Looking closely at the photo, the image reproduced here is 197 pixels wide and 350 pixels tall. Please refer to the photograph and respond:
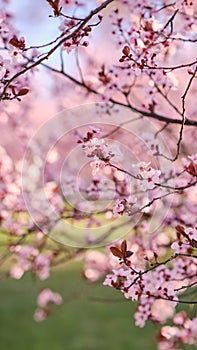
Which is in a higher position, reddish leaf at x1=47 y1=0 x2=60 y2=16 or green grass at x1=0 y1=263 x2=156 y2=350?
green grass at x1=0 y1=263 x2=156 y2=350

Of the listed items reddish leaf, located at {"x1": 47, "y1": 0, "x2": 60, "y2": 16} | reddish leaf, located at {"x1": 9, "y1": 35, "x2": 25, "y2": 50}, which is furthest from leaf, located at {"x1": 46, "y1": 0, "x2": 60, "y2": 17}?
reddish leaf, located at {"x1": 9, "y1": 35, "x2": 25, "y2": 50}

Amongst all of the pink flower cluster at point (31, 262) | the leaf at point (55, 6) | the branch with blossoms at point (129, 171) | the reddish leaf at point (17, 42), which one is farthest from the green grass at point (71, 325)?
the leaf at point (55, 6)

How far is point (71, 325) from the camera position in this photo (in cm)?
849

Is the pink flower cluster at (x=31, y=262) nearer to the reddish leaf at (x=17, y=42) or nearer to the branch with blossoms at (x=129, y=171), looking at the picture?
the branch with blossoms at (x=129, y=171)

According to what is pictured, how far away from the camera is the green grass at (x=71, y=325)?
24.4ft

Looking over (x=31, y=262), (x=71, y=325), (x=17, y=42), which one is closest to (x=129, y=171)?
(x=31, y=262)

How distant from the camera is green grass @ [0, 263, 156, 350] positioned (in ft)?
24.4

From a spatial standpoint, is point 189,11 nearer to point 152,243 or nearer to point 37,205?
point 152,243

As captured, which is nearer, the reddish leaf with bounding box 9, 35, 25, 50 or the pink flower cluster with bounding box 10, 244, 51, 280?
the reddish leaf with bounding box 9, 35, 25, 50

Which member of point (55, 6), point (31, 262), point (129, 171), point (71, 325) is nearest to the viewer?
point (55, 6)

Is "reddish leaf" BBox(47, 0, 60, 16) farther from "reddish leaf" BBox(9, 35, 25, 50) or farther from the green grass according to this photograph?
the green grass

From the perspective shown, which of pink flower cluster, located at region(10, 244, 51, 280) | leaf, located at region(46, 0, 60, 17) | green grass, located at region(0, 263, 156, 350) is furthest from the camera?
green grass, located at region(0, 263, 156, 350)

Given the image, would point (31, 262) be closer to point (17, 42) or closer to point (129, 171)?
point (129, 171)

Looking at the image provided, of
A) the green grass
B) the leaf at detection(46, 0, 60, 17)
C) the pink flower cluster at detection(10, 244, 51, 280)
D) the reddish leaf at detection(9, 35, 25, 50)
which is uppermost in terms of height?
the green grass
